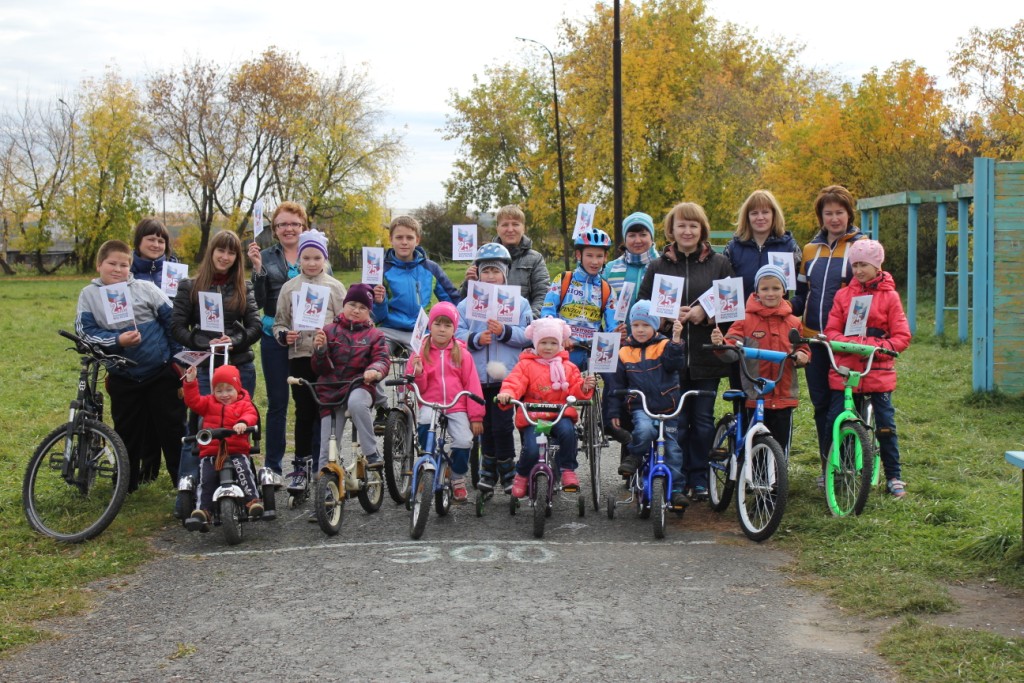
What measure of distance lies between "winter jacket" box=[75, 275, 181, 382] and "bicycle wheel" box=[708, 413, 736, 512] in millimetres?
3887

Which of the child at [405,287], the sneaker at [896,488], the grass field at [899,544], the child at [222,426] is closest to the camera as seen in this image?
the grass field at [899,544]

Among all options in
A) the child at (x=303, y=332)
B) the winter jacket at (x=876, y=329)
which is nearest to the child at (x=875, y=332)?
the winter jacket at (x=876, y=329)

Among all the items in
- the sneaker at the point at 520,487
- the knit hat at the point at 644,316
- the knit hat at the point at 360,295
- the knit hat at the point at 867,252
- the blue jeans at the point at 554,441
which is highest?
the knit hat at the point at 867,252

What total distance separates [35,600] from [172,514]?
1.87 metres

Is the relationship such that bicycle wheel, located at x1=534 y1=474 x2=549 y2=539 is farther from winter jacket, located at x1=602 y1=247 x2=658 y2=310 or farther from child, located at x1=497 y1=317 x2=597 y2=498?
winter jacket, located at x1=602 y1=247 x2=658 y2=310

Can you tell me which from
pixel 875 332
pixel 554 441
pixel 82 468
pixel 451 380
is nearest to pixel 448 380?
pixel 451 380

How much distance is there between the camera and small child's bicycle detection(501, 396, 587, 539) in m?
6.85

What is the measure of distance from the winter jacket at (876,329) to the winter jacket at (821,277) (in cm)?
20

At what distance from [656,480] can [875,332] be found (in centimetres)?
192

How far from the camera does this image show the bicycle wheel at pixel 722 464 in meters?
7.43

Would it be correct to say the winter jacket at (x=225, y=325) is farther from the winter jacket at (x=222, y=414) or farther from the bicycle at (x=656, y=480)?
the bicycle at (x=656, y=480)

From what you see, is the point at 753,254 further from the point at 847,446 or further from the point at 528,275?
the point at 528,275

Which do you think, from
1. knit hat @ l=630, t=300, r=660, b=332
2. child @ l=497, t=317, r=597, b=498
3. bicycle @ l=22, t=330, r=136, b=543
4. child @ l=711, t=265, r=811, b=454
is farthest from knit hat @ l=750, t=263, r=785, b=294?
bicycle @ l=22, t=330, r=136, b=543

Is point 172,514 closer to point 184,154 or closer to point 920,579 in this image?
point 920,579
